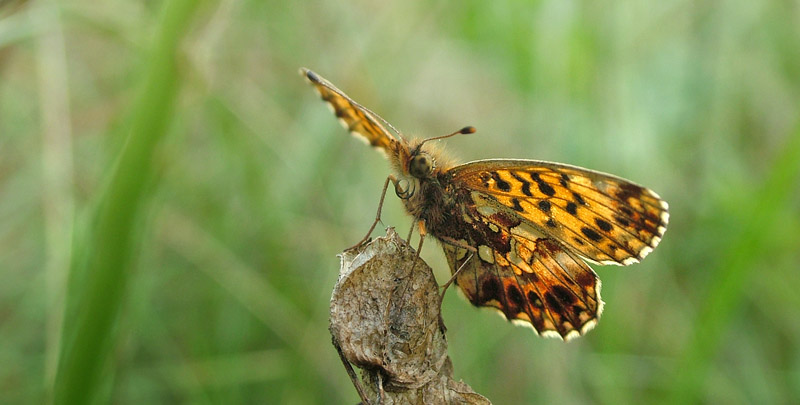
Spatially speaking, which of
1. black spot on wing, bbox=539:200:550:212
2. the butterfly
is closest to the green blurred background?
the butterfly

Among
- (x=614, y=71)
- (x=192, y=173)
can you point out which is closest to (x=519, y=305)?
(x=614, y=71)

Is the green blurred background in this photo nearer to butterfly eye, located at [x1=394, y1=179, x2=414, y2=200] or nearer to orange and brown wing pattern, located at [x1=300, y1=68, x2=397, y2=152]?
orange and brown wing pattern, located at [x1=300, y1=68, x2=397, y2=152]

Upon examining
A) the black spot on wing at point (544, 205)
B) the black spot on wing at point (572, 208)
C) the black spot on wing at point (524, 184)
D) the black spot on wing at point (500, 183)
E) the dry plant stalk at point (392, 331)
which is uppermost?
the black spot on wing at point (500, 183)

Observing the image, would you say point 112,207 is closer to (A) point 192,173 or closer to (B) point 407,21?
(A) point 192,173

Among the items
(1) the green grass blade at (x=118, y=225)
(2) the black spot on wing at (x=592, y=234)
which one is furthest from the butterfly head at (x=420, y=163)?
(1) the green grass blade at (x=118, y=225)

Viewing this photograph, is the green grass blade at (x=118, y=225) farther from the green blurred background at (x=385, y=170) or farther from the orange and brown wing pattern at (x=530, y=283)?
the orange and brown wing pattern at (x=530, y=283)

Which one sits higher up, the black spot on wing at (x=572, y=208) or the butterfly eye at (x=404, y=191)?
the butterfly eye at (x=404, y=191)
